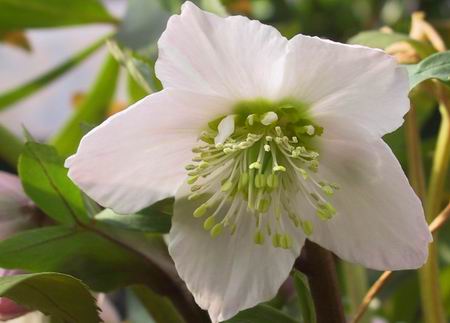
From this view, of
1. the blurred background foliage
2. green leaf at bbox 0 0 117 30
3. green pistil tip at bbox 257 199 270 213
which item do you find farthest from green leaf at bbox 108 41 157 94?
green leaf at bbox 0 0 117 30

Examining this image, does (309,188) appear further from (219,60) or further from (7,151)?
(7,151)

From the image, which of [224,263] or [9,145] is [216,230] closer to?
[224,263]

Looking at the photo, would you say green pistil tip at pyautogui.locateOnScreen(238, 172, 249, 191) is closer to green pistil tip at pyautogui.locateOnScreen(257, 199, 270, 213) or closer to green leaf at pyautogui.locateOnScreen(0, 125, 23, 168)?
green pistil tip at pyautogui.locateOnScreen(257, 199, 270, 213)

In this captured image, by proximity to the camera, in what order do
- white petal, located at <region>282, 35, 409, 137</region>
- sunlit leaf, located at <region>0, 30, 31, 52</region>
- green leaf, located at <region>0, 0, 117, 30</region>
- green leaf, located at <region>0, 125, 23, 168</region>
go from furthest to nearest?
sunlit leaf, located at <region>0, 30, 31, 52</region>, green leaf, located at <region>0, 0, 117, 30</region>, green leaf, located at <region>0, 125, 23, 168</region>, white petal, located at <region>282, 35, 409, 137</region>

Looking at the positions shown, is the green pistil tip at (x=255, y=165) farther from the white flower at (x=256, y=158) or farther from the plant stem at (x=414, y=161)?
the plant stem at (x=414, y=161)

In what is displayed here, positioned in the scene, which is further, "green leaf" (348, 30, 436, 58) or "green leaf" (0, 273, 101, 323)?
"green leaf" (348, 30, 436, 58)

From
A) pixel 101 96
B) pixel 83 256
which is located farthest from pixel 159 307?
pixel 101 96

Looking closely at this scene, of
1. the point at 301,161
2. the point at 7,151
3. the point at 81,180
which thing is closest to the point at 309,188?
the point at 301,161
